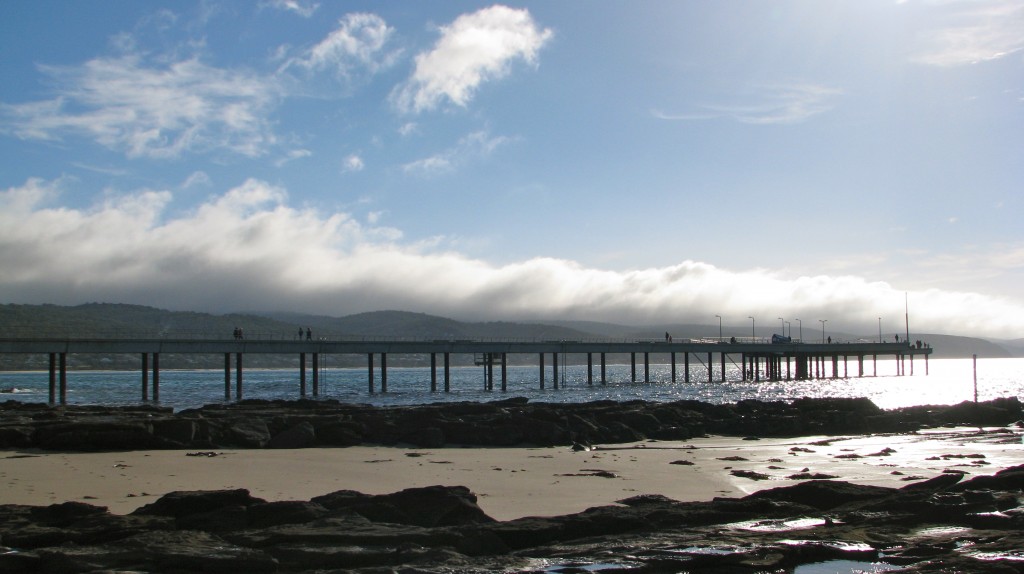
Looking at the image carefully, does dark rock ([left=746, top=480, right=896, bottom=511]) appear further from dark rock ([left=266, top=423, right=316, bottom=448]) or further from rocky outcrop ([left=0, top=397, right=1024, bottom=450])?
dark rock ([left=266, top=423, right=316, bottom=448])

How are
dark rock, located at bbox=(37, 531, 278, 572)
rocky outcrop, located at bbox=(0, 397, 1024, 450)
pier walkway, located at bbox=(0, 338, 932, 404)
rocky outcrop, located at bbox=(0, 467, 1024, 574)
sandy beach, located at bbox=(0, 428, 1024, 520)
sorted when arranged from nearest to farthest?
dark rock, located at bbox=(37, 531, 278, 572)
rocky outcrop, located at bbox=(0, 467, 1024, 574)
sandy beach, located at bbox=(0, 428, 1024, 520)
rocky outcrop, located at bbox=(0, 397, 1024, 450)
pier walkway, located at bbox=(0, 338, 932, 404)

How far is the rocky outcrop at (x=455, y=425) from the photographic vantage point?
24.9 m

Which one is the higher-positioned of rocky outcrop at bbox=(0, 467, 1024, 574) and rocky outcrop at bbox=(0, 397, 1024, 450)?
rocky outcrop at bbox=(0, 467, 1024, 574)

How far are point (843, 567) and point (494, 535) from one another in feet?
14.8

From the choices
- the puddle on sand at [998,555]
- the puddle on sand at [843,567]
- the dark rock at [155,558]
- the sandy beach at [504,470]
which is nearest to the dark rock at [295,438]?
the sandy beach at [504,470]

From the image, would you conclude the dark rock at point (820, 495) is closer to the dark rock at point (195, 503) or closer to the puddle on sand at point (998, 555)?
the puddle on sand at point (998, 555)

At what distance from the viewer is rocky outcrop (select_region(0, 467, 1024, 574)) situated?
405 inches

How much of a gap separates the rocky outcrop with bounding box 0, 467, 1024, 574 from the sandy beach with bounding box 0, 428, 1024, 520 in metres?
2.33

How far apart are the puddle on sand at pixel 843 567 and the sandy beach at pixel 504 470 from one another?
4936 mm

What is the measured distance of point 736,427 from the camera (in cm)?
3591

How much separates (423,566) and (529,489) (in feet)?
25.9

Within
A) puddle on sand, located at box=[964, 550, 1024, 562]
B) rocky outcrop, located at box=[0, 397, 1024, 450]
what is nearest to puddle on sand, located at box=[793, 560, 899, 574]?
puddle on sand, located at box=[964, 550, 1024, 562]

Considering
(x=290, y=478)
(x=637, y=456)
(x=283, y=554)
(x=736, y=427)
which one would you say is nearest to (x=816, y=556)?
(x=283, y=554)

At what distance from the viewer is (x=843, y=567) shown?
11.0m
